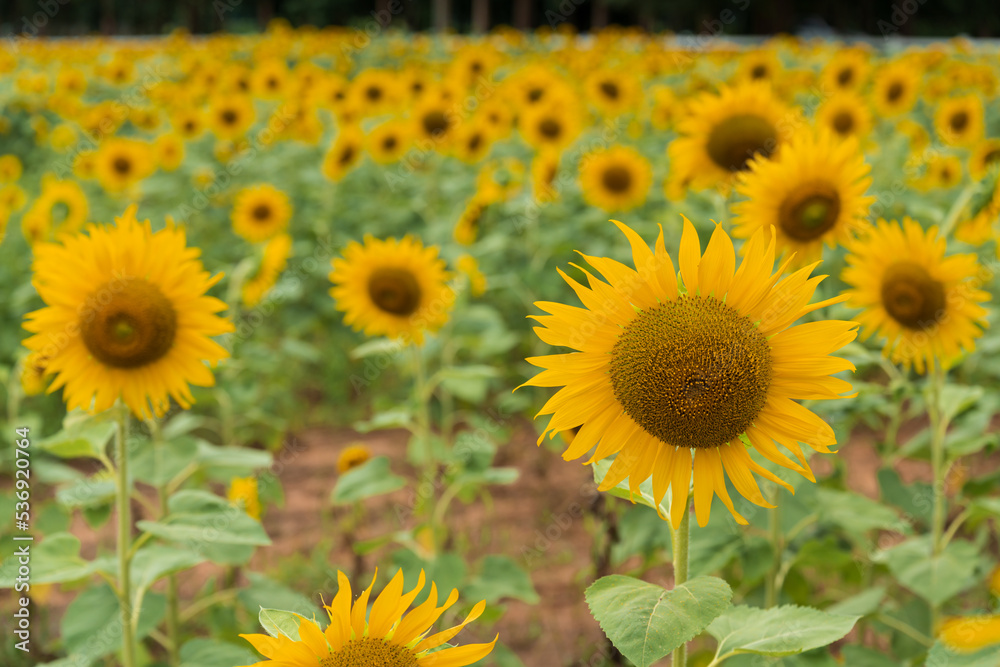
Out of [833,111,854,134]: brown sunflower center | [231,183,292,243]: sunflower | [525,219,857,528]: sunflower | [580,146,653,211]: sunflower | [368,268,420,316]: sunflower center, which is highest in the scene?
[833,111,854,134]: brown sunflower center

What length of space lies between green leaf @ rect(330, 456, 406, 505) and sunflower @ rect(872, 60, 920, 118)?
606 cm

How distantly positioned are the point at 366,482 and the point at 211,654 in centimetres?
98

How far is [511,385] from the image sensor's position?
5996 millimetres

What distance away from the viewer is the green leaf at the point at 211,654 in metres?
2.21

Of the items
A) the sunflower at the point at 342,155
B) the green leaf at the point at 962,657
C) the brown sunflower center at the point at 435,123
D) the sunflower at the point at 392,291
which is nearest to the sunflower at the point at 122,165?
the sunflower at the point at 342,155

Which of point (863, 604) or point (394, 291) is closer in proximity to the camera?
point (863, 604)

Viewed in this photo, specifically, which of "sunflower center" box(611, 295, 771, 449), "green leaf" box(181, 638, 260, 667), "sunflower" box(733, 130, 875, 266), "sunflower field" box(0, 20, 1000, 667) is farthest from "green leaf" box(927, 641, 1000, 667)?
"green leaf" box(181, 638, 260, 667)

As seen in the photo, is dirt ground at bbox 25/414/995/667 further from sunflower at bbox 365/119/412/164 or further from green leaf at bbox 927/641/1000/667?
sunflower at bbox 365/119/412/164

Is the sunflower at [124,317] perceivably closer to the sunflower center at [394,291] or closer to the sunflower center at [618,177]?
the sunflower center at [394,291]

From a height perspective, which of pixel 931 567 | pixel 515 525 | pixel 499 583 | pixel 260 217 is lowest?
pixel 515 525

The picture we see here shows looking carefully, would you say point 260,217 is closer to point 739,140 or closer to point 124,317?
point 739,140

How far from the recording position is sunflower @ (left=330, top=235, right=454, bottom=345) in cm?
356

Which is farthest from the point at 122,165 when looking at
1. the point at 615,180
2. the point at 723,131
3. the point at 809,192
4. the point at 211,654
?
the point at 809,192

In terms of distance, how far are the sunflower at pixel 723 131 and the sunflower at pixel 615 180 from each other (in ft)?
6.41
